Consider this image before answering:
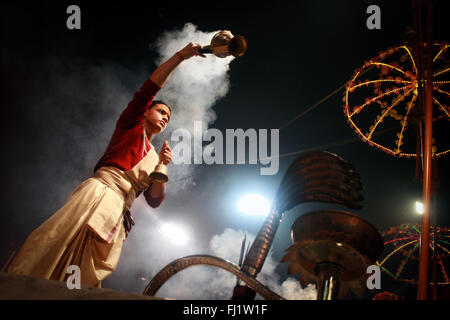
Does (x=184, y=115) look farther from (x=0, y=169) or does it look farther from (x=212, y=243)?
(x=212, y=243)

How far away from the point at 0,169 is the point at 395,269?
2651 cm

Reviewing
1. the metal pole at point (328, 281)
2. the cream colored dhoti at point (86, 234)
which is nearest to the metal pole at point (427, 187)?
the metal pole at point (328, 281)

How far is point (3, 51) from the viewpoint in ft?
29.6

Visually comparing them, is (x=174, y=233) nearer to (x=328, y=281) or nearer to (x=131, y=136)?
(x=131, y=136)

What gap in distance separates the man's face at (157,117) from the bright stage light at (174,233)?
16.9 meters

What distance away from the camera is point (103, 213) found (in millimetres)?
2750

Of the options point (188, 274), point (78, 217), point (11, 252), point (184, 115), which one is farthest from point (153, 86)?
point (188, 274)

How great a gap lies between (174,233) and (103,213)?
59.8ft

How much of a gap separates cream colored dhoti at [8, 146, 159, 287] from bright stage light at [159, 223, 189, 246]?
57.0 feet

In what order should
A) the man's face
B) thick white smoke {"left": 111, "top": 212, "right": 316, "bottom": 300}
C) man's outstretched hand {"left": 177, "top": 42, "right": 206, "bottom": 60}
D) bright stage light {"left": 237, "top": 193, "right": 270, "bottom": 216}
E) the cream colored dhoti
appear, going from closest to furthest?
the cream colored dhoti
man's outstretched hand {"left": 177, "top": 42, "right": 206, "bottom": 60}
the man's face
bright stage light {"left": 237, "top": 193, "right": 270, "bottom": 216}
thick white smoke {"left": 111, "top": 212, "right": 316, "bottom": 300}

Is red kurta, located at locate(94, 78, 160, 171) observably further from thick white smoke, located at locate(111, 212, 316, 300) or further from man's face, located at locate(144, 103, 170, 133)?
thick white smoke, located at locate(111, 212, 316, 300)

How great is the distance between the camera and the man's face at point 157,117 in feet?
12.2

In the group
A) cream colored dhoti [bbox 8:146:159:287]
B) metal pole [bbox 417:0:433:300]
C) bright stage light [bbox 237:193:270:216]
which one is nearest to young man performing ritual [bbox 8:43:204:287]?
cream colored dhoti [bbox 8:146:159:287]

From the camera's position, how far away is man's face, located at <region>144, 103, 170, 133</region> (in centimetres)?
372
